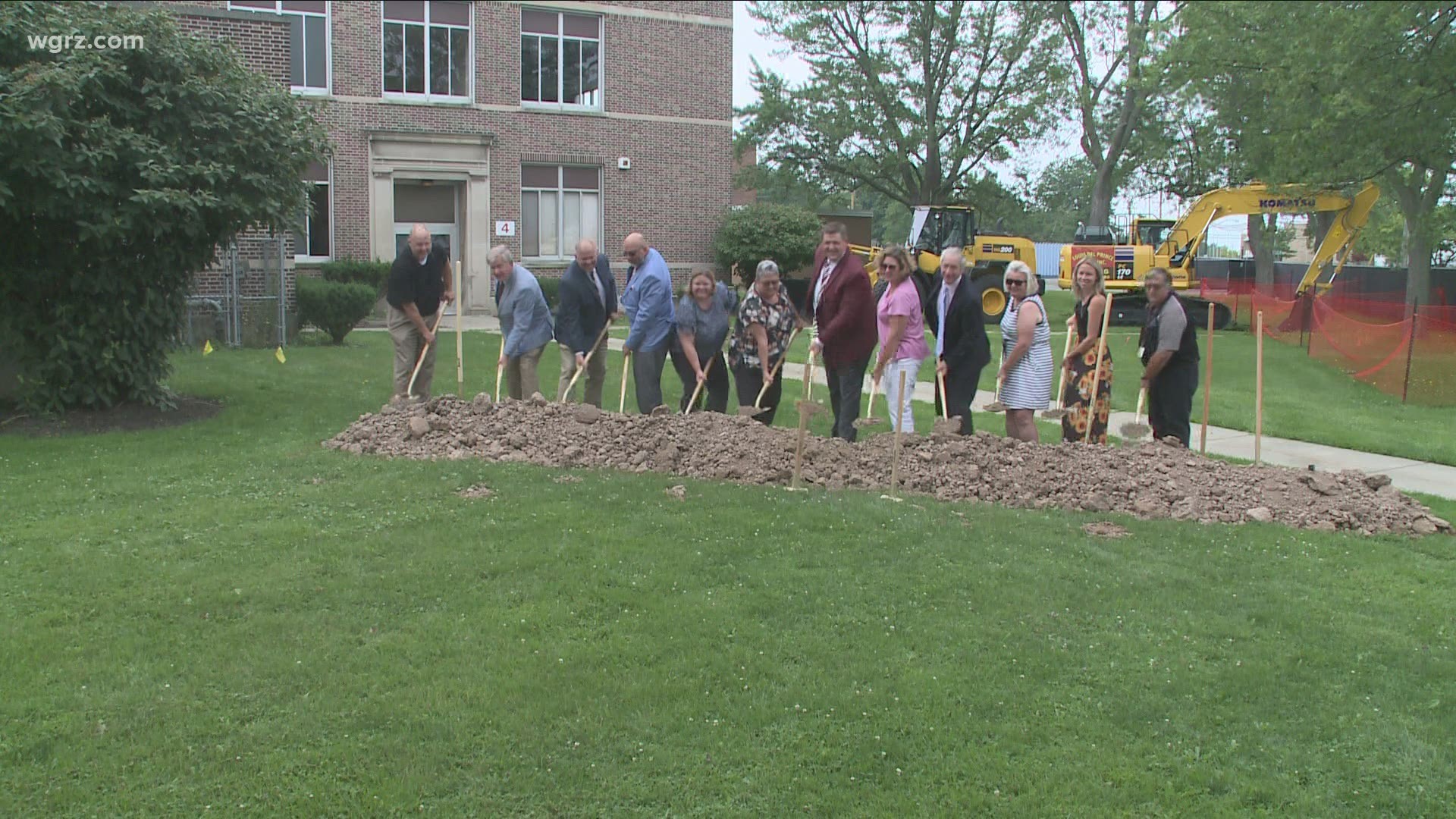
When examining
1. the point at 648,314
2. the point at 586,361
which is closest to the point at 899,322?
the point at 648,314

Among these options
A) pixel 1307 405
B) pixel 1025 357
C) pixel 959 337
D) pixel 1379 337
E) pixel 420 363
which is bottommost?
pixel 1307 405

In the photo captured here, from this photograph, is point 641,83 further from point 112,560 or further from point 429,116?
point 112,560

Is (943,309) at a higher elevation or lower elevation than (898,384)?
higher

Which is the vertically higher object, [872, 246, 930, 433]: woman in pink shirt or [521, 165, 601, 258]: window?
[521, 165, 601, 258]: window

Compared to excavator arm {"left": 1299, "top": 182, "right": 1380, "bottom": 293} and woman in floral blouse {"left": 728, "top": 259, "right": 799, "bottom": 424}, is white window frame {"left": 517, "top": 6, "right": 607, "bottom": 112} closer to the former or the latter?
excavator arm {"left": 1299, "top": 182, "right": 1380, "bottom": 293}

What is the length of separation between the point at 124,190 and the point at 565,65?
1977cm

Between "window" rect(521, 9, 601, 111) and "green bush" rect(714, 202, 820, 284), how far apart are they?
4449 mm

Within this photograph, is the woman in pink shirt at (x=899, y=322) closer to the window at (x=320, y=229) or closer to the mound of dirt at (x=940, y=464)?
the mound of dirt at (x=940, y=464)

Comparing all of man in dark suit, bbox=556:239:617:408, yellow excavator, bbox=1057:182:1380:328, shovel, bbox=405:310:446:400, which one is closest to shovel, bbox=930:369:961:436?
man in dark suit, bbox=556:239:617:408

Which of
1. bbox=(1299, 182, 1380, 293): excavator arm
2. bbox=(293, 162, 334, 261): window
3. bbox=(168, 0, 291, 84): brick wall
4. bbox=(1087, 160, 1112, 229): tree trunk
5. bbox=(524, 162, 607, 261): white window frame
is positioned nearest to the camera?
bbox=(168, 0, 291, 84): brick wall

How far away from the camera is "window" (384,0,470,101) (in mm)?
26219

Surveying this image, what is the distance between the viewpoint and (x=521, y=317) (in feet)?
33.4

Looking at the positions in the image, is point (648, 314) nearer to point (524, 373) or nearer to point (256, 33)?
point (524, 373)

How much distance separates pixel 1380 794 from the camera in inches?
156
